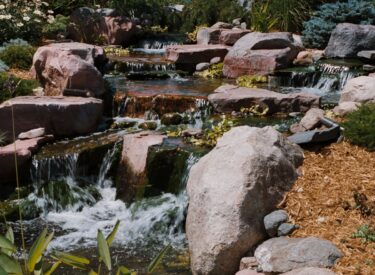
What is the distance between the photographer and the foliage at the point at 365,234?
4.46 metres

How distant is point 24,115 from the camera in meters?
8.30

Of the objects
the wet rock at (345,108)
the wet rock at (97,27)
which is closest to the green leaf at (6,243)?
the wet rock at (345,108)

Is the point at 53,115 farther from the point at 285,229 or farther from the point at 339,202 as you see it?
the point at 339,202

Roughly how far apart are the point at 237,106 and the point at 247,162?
3.84 metres

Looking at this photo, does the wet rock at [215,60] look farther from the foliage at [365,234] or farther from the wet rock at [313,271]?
the wet rock at [313,271]

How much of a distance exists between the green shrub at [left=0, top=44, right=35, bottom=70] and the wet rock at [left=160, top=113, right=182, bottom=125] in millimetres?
4171

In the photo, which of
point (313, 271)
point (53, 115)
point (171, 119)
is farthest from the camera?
point (171, 119)

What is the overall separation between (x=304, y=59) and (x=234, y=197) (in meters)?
8.05

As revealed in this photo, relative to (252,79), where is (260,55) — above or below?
above

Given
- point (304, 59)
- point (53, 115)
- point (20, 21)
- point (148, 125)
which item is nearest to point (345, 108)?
point (148, 125)

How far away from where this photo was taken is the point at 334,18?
46.6 ft

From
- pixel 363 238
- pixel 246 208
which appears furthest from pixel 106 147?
pixel 363 238

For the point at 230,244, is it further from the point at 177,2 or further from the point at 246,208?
the point at 177,2

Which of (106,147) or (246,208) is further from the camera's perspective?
(106,147)
